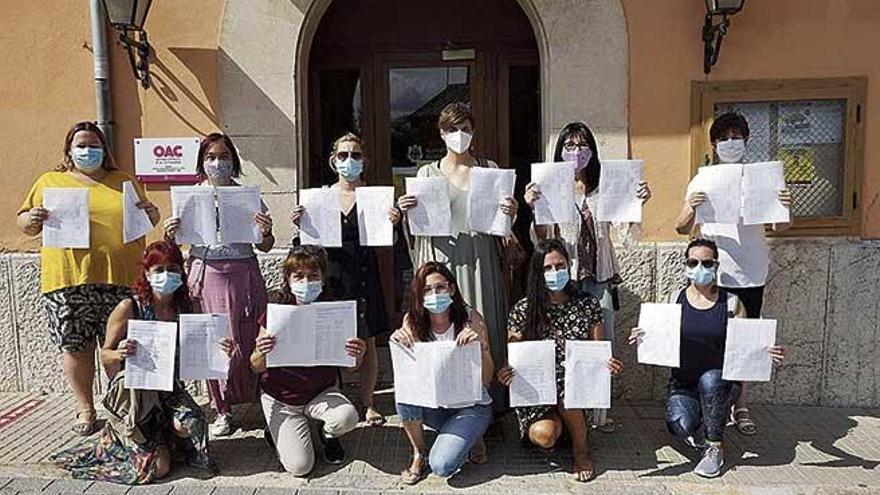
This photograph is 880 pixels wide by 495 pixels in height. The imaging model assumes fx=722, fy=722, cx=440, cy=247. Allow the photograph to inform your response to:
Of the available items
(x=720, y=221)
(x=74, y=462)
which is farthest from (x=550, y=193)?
(x=74, y=462)

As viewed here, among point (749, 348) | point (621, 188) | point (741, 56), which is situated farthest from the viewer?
point (741, 56)

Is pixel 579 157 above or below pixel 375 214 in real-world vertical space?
above

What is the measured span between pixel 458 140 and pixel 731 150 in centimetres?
161

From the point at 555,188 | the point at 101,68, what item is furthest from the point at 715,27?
the point at 101,68

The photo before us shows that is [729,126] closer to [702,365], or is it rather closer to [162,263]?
[702,365]

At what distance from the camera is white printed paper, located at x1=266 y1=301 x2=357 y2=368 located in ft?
12.6

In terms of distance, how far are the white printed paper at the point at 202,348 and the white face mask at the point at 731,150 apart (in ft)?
9.91

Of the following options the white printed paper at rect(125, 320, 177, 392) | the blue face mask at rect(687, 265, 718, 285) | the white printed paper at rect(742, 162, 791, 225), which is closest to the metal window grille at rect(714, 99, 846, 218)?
the white printed paper at rect(742, 162, 791, 225)

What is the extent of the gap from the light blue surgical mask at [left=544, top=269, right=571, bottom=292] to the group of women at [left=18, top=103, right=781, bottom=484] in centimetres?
1

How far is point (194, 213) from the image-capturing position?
4055 millimetres

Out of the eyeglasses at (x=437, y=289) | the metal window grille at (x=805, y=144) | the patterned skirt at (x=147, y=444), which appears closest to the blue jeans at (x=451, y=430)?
the eyeglasses at (x=437, y=289)

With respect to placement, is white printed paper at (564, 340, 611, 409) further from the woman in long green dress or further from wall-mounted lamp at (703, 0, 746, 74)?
wall-mounted lamp at (703, 0, 746, 74)

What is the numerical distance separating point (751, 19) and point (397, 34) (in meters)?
2.66

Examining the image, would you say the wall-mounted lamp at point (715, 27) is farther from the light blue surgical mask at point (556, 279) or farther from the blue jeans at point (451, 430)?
the blue jeans at point (451, 430)
